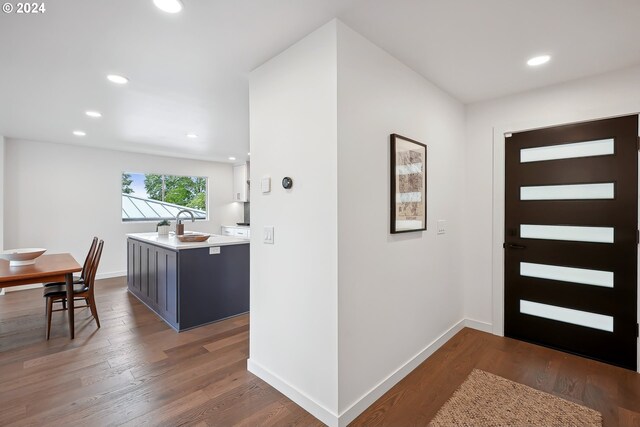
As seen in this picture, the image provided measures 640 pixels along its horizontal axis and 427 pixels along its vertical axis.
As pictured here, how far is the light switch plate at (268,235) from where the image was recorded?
2268 mm

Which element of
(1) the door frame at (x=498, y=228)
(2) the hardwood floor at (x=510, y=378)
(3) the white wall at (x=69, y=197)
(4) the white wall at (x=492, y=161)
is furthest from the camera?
(3) the white wall at (x=69, y=197)

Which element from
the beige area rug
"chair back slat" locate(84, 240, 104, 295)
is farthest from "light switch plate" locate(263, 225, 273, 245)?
"chair back slat" locate(84, 240, 104, 295)

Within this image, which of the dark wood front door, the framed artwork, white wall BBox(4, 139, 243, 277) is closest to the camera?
the framed artwork

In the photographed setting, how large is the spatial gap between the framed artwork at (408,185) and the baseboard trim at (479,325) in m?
1.58

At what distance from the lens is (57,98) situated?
3.14 metres

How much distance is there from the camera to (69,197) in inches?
216

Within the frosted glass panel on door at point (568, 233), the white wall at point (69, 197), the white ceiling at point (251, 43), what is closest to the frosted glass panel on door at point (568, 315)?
the frosted glass panel on door at point (568, 233)

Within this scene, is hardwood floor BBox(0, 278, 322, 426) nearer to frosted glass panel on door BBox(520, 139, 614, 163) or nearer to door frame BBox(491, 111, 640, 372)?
door frame BBox(491, 111, 640, 372)

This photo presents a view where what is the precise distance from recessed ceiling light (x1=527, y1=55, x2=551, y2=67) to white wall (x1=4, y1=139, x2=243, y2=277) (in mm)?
6651

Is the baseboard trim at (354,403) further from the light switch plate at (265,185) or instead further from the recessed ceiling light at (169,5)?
the recessed ceiling light at (169,5)

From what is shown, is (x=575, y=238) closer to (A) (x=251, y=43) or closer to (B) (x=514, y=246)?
(B) (x=514, y=246)

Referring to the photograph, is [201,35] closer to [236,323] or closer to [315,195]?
[315,195]

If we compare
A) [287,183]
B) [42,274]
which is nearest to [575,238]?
[287,183]

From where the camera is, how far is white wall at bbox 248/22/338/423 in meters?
1.86
